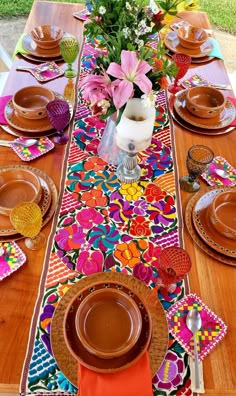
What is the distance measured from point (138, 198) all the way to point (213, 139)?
0.40m

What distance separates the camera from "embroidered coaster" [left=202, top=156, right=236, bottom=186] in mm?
1142

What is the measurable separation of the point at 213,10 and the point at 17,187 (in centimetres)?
360

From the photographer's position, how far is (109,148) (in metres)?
1.18

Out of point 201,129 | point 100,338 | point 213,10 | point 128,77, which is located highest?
point 128,77

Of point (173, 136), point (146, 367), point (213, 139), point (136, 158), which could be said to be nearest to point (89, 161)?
point (136, 158)

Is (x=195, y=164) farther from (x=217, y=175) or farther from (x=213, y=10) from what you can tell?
(x=213, y=10)

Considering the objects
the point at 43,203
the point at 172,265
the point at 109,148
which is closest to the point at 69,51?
the point at 109,148

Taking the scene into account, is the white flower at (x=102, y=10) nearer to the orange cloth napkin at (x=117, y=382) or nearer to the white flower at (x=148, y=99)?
the white flower at (x=148, y=99)

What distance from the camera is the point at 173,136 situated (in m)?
1.29

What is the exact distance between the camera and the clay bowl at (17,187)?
103cm

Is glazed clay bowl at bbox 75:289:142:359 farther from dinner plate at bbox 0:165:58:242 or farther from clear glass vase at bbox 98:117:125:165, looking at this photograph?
clear glass vase at bbox 98:117:125:165

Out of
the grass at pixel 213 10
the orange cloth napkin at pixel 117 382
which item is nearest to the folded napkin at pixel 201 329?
the orange cloth napkin at pixel 117 382

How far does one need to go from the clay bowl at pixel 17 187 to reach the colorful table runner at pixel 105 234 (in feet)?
0.33

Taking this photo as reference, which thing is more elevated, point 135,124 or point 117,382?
point 135,124
